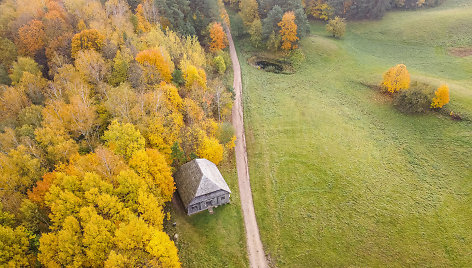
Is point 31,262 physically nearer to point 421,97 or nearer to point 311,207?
point 311,207

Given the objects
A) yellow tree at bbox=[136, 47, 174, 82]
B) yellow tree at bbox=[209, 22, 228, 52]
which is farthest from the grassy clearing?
yellow tree at bbox=[209, 22, 228, 52]

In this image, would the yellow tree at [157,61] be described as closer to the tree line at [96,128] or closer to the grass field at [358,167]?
the tree line at [96,128]

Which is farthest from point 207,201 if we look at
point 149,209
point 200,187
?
point 149,209

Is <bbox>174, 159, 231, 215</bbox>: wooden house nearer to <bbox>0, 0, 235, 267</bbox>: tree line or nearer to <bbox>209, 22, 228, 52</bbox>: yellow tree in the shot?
<bbox>0, 0, 235, 267</bbox>: tree line

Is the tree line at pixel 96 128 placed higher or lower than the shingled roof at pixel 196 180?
higher

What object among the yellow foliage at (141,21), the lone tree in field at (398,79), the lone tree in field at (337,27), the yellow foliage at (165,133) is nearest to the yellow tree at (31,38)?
the yellow foliage at (141,21)

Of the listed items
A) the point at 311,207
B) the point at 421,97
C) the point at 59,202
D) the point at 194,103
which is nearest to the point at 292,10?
the point at 421,97
